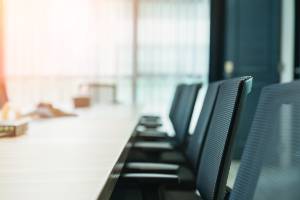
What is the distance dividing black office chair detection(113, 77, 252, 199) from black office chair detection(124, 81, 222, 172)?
11 cm

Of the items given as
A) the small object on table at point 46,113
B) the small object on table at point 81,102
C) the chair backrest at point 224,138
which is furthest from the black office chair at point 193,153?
the small object on table at point 81,102

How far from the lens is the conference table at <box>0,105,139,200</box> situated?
747 mm

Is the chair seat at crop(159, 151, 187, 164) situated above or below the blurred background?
below

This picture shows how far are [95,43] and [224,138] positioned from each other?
4.04 m

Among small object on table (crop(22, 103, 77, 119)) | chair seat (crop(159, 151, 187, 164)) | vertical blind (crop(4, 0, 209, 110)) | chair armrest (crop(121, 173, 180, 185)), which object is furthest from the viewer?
vertical blind (crop(4, 0, 209, 110))

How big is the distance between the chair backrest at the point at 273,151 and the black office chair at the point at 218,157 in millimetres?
45

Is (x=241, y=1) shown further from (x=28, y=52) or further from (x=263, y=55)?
(x=28, y=52)

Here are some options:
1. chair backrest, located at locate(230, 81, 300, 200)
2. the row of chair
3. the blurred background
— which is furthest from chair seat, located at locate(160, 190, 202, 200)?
the blurred background

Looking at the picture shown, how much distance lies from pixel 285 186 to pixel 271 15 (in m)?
4.16

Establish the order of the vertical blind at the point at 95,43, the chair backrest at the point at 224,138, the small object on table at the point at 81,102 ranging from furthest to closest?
the vertical blind at the point at 95,43, the small object on table at the point at 81,102, the chair backrest at the point at 224,138

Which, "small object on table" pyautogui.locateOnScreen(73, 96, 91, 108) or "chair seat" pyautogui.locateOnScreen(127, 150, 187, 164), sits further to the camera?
"small object on table" pyautogui.locateOnScreen(73, 96, 91, 108)

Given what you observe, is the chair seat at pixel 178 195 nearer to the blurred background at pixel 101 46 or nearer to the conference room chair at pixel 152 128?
the conference room chair at pixel 152 128

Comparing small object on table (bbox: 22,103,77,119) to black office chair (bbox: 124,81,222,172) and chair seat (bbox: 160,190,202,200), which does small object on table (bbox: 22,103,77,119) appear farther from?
chair seat (bbox: 160,190,202,200)

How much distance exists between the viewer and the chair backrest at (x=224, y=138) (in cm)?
100
